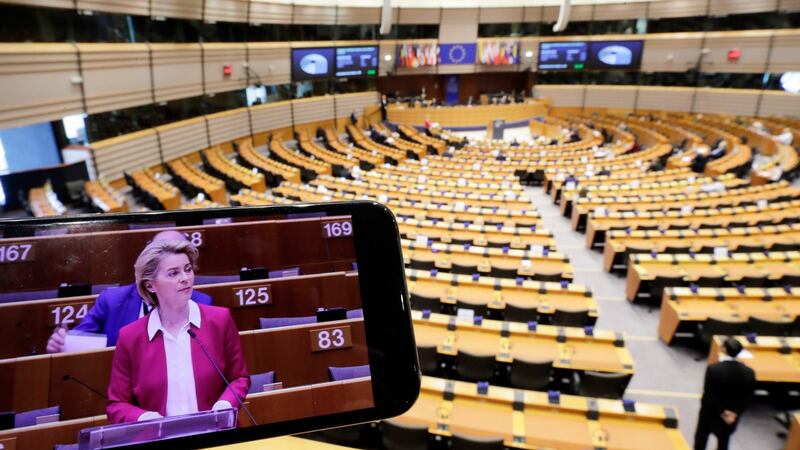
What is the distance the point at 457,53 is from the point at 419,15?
335cm

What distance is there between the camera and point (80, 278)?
4.49 feet

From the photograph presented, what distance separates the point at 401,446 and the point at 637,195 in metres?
10.7

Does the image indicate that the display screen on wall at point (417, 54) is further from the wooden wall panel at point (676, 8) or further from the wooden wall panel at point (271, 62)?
the wooden wall panel at point (676, 8)

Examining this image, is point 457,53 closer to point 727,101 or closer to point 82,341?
→ point 727,101

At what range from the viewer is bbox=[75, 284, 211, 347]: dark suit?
132cm

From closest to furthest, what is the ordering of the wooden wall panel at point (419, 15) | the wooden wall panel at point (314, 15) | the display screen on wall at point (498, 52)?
the wooden wall panel at point (314, 15)
the wooden wall panel at point (419, 15)
the display screen on wall at point (498, 52)

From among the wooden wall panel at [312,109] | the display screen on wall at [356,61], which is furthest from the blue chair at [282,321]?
the display screen on wall at [356,61]

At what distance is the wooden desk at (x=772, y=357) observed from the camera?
17.2ft

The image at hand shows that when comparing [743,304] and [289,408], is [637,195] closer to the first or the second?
[743,304]

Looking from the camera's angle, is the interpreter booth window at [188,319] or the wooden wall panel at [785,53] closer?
the interpreter booth window at [188,319]

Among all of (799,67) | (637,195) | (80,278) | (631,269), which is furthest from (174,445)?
(799,67)

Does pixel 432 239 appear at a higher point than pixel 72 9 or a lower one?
lower

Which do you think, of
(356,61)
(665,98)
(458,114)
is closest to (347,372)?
(356,61)

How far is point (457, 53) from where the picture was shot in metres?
28.9
